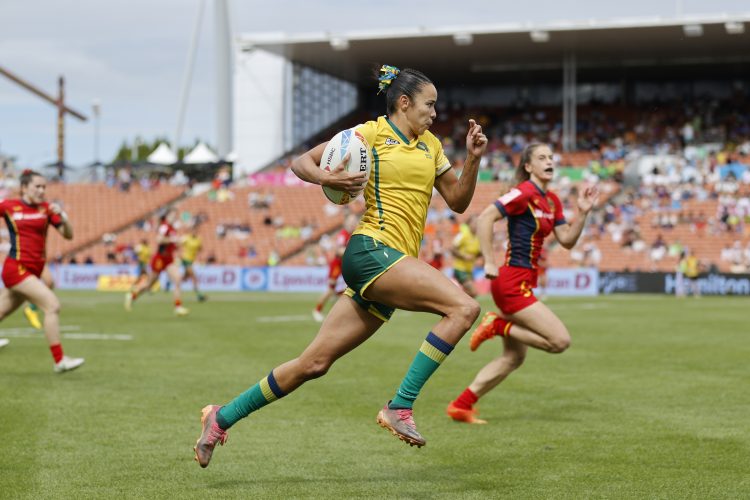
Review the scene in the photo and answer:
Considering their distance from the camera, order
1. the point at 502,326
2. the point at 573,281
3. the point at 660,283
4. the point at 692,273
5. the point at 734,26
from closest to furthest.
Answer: the point at 502,326, the point at 692,273, the point at 660,283, the point at 573,281, the point at 734,26

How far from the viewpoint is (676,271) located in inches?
1499

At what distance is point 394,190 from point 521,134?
49.6m

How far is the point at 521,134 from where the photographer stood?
2167 inches

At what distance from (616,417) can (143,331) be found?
455 inches

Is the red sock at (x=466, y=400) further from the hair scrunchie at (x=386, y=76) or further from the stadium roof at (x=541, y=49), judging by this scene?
the stadium roof at (x=541, y=49)

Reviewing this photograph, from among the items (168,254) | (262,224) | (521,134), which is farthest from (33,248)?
(521,134)

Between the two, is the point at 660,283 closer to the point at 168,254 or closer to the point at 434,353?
the point at 168,254

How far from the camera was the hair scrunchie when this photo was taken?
6.45m

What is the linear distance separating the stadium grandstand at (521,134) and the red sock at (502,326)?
31.0 meters

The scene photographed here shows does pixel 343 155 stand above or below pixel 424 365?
above

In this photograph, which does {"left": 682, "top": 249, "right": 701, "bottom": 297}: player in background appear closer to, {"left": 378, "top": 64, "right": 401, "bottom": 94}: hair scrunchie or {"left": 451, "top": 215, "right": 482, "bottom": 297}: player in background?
{"left": 451, "top": 215, "right": 482, "bottom": 297}: player in background

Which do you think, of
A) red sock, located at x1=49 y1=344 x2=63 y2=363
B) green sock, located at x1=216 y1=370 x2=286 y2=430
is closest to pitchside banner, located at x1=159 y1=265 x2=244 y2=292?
red sock, located at x1=49 y1=344 x2=63 y2=363

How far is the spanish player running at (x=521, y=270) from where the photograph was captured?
350 inches

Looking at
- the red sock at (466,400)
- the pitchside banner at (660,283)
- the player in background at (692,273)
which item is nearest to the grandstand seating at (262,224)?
the pitchside banner at (660,283)
